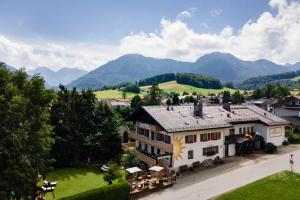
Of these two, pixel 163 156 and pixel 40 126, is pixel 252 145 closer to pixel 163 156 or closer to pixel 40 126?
pixel 163 156

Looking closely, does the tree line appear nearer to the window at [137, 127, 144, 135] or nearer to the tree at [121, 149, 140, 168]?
the tree at [121, 149, 140, 168]

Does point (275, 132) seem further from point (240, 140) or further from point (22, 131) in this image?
point (22, 131)

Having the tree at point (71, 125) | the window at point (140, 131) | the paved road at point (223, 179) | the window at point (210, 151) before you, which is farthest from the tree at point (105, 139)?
the paved road at point (223, 179)

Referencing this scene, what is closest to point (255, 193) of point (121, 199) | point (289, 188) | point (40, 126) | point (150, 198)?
point (289, 188)

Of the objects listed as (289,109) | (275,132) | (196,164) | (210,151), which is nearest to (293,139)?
(275,132)

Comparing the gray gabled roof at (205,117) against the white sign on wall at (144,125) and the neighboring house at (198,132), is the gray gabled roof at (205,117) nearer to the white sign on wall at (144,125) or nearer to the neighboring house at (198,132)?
the neighboring house at (198,132)

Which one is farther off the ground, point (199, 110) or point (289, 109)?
point (199, 110)

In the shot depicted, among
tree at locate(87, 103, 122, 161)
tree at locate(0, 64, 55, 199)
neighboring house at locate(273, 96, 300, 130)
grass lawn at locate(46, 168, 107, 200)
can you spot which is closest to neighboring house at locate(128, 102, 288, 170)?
tree at locate(87, 103, 122, 161)
